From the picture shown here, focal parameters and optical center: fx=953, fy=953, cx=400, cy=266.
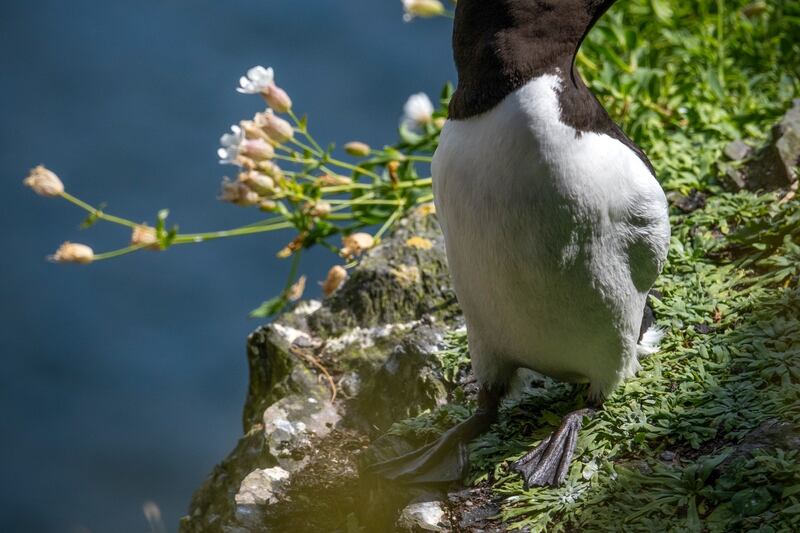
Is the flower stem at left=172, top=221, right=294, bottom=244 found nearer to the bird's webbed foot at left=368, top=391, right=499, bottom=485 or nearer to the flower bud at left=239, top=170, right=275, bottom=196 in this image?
the flower bud at left=239, top=170, right=275, bottom=196

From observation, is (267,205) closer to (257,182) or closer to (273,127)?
(257,182)

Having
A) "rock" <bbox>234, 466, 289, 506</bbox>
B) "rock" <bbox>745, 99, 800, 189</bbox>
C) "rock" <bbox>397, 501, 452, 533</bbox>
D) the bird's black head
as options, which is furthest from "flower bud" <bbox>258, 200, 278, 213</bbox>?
"rock" <bbox>745, 99, 800, 189</bbox>

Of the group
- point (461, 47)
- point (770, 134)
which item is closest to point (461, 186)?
→ point (461, 47)

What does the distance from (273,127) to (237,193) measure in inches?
11.8

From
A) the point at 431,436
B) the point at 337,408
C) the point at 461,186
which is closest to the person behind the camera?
the point at 461,186

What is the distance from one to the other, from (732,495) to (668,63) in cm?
322

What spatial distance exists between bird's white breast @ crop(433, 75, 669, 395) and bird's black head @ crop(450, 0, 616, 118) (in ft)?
0.13

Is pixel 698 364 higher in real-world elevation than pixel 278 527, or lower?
higher

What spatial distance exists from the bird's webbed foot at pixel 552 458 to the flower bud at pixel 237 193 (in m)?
1.67

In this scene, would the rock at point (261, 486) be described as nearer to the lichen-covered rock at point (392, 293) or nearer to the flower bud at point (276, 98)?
the lichen-covered rock at point (392, 293)

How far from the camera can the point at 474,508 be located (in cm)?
251

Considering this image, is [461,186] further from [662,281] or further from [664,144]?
[664,144]

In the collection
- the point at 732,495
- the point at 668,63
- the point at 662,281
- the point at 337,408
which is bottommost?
the point at 732,495

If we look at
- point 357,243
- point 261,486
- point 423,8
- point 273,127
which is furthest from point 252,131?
point 261,486
